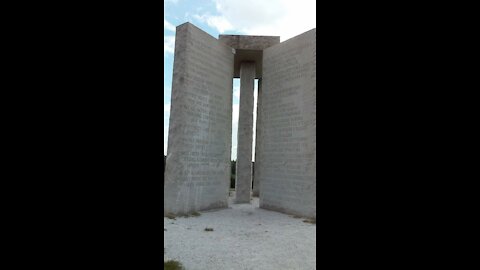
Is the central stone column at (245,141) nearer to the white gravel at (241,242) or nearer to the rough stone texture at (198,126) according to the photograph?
the rough stone texture at (198,126)

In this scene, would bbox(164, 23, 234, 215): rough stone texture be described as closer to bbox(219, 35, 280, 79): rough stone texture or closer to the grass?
bbox(219, 35, 280, 79): rough stone texture

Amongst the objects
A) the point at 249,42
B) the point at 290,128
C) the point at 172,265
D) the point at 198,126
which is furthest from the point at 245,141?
the point at 172,265

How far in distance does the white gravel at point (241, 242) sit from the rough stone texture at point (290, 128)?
0.71m

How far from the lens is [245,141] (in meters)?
9.45

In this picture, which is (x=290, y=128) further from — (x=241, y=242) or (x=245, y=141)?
(x=241, y=242)

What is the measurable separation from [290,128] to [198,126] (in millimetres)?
2405

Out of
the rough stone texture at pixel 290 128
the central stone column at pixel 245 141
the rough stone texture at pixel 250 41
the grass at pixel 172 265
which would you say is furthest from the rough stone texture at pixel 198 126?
the grass at pixel 172 265

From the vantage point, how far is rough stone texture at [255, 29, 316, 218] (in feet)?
22.5

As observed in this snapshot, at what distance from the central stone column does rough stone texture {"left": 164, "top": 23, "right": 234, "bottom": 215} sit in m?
1.40

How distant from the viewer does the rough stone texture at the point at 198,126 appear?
6.70 m

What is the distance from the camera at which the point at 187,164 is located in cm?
680
